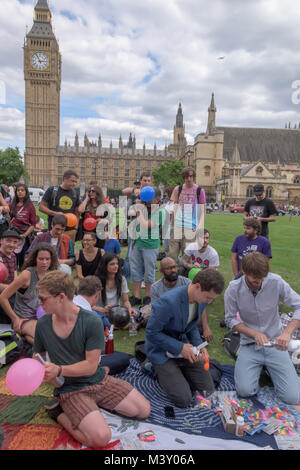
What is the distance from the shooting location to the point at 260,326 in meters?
3.72

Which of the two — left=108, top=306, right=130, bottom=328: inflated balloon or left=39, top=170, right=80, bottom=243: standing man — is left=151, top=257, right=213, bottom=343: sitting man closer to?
left=108, top=306, right=130, bottom=328: inflated balloon

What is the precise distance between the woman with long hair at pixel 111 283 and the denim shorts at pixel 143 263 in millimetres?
903

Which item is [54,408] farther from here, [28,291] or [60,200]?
[60,200]

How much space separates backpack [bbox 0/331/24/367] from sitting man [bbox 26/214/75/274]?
132 cm

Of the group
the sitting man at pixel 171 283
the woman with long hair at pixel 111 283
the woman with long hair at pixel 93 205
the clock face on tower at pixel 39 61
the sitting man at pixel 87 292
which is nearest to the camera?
the sitting man at pixel 87 292

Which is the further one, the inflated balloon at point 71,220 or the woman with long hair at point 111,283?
the inflated balloon at point 71,220

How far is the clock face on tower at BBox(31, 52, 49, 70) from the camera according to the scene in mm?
82438

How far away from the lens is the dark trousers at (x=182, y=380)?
125 inches

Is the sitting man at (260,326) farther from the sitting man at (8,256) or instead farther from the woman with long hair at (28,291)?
the sitting man at (8,256)

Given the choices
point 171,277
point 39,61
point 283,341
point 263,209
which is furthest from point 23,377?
point 39,61

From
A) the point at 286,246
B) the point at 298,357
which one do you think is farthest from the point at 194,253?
the point at 286,246

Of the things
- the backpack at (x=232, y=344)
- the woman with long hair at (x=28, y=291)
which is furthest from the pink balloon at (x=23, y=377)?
the backpack at (x=232, y=344)
